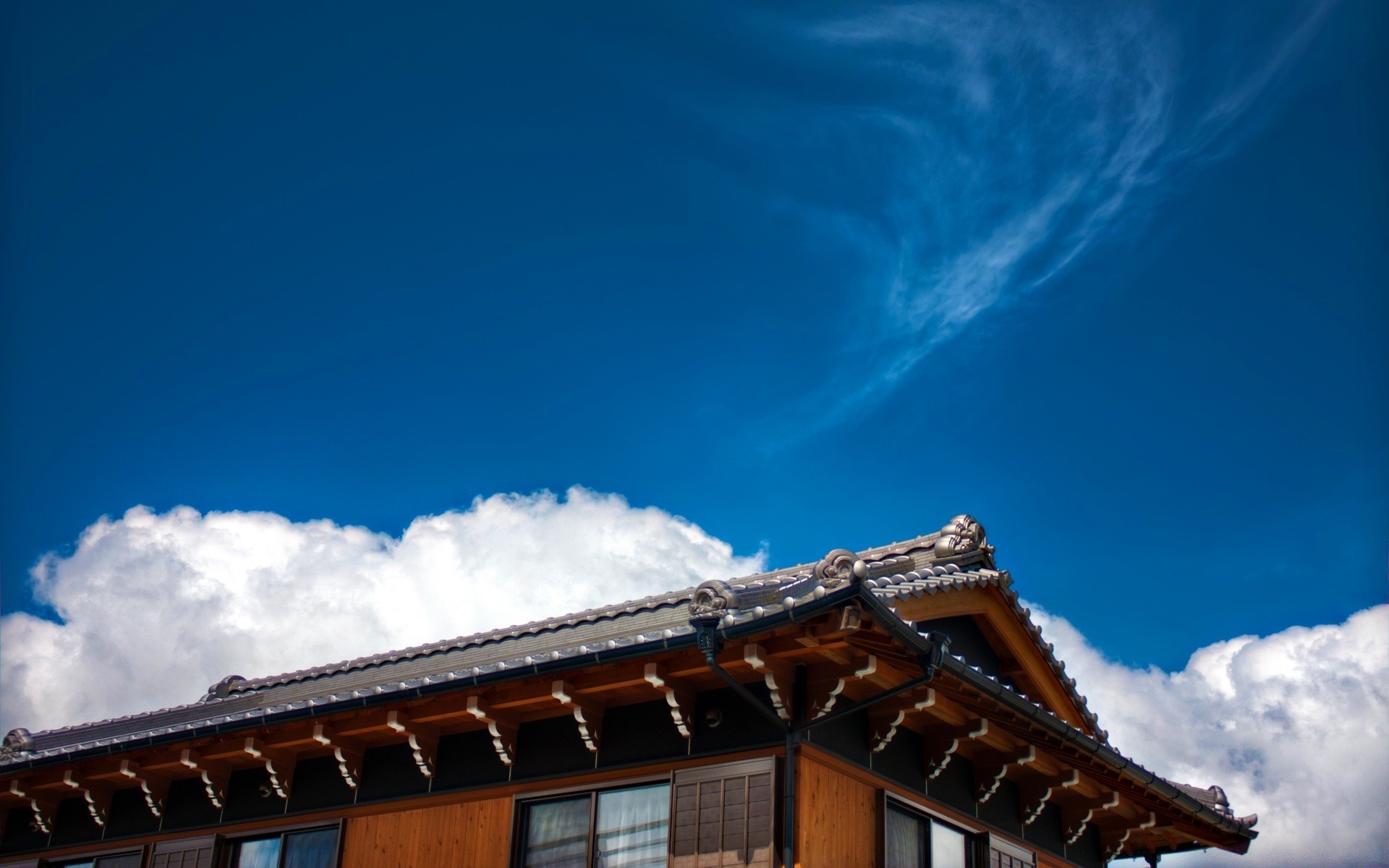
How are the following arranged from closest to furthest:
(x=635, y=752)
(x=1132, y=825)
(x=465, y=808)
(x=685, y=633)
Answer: (x=685, y=633) < (x=635, y=752) < (x=465, y=808) < (x=1132, y=825)

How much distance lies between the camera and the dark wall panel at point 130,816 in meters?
13.4

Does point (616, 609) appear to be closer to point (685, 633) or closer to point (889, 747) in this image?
point (889, 747)

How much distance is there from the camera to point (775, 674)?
951cm

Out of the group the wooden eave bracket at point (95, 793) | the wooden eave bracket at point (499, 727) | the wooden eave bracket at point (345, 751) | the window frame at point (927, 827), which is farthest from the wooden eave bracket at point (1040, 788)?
the wooden eave bracket at point (95, 793)

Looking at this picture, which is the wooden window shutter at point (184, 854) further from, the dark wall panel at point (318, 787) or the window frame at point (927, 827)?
the window frame at point (927, 827)

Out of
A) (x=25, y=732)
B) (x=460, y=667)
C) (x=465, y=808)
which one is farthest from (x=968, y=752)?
(x=25, y=732)

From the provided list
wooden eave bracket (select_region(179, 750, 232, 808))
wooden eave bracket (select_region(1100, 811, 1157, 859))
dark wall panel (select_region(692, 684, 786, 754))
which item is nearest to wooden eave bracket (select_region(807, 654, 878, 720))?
dark wall panel (select_region(692, 684, 786, 754))

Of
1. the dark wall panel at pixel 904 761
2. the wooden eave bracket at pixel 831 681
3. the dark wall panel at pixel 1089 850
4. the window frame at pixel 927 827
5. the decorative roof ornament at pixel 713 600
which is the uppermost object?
the decorative roof ornament at pixel 713 600

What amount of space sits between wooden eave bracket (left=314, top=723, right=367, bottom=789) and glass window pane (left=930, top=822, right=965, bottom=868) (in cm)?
569

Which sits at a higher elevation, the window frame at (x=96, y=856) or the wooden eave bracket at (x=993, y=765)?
the wooden eave bracket at (x=993, y=765)

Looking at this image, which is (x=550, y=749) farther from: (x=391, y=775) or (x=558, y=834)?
(x=391, y=775)

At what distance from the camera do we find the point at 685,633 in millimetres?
9078

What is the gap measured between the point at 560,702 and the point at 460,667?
16.5 ft

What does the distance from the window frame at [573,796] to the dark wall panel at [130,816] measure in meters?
5.15
